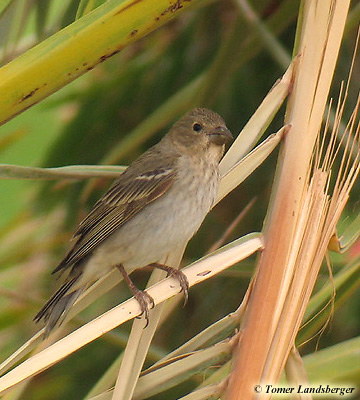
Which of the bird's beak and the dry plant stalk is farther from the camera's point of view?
the bird's beak

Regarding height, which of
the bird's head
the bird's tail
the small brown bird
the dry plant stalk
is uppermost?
the bird's head

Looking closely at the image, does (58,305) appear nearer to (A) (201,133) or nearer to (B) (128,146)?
(B) (128,146)

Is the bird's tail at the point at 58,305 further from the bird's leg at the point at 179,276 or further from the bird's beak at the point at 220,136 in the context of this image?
the bird's beak at the point at 220,136

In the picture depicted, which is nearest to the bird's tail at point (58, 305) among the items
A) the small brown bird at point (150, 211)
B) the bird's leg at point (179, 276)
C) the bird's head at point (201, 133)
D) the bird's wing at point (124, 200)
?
the small brown bird at point (150, 211)

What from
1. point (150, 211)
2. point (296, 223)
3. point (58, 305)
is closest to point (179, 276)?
point (296, 223)

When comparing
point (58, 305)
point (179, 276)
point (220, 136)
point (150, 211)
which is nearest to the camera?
point (179, 276)

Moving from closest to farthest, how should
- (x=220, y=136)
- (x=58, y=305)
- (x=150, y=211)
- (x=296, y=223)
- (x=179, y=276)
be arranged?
(x=296, y=223), (x=179, y=276), (x=58, y=305), (x=150, y=211), (x=220, y=136)

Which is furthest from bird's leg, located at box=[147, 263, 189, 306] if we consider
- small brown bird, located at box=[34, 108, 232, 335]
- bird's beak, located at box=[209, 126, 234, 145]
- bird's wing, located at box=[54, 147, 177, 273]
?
bird's beak, located at box=[209, 126, 234, 145]

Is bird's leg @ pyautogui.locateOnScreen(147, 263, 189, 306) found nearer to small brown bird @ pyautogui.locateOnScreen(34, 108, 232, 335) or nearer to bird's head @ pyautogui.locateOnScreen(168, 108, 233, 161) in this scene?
small brown bird @ pyautogui.locateOnScreen(34, 108, 232, 335)
